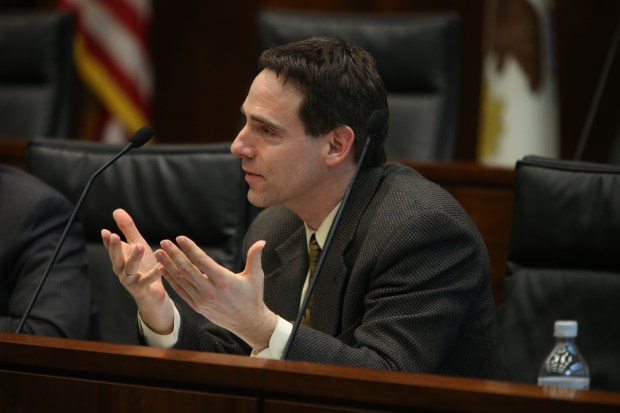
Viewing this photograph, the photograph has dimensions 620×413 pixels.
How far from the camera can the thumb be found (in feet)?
5.63

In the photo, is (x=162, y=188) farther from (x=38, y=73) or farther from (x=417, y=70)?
(x=38, y=73)

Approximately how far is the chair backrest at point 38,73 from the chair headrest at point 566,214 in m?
2.18

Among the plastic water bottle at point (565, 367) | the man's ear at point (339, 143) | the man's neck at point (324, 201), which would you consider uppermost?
→ the man's ear at point (339, 143)

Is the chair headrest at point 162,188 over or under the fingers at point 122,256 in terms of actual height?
under

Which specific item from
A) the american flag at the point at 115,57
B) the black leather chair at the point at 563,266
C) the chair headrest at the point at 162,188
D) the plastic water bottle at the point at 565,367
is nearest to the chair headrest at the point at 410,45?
the american flag at the point at 115,57

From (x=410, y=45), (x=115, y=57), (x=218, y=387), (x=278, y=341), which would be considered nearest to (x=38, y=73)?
(x=115, y=57)

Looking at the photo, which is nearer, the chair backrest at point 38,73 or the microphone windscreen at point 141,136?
the microphone windscreen at point 141,136

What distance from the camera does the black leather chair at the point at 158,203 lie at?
106 inches

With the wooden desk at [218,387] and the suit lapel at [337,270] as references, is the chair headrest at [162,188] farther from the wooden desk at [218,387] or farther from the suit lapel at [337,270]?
the wooden desk at [218,387]

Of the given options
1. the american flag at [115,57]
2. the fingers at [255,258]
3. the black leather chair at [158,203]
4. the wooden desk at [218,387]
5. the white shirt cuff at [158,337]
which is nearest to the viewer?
the wooden desk at [218,387]

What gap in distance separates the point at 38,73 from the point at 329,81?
2209 mm

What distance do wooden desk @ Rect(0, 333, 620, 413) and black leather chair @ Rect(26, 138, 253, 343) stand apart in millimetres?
1123

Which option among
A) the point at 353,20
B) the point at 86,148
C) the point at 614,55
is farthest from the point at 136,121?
the point at 614,55

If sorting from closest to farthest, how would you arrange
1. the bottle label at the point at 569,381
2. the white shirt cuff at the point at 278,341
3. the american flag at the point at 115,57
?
the white shirt cuff at the point at 278,341 → the bottle label at the point at 569,381 → the american flag at the point at 115,57
